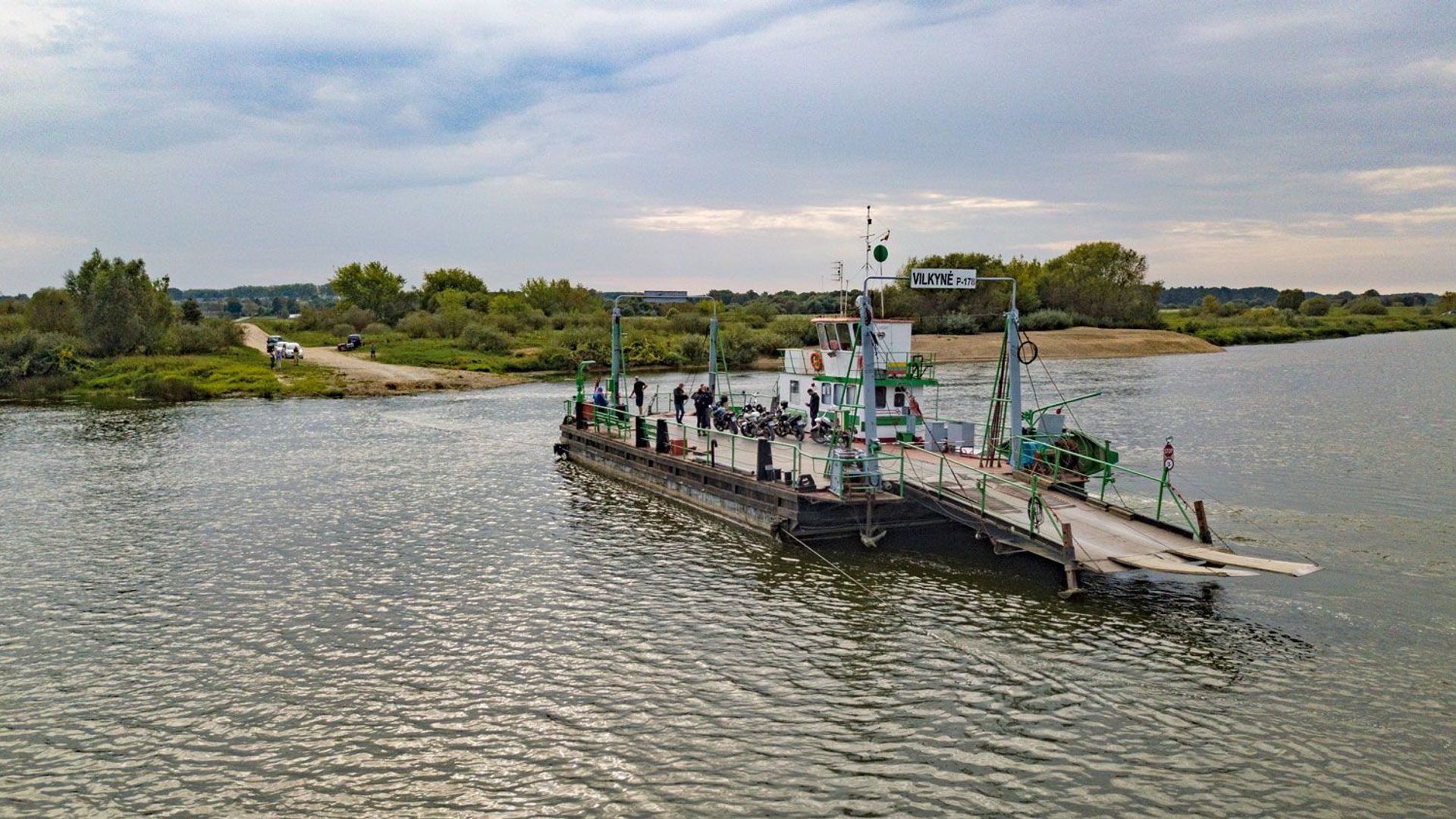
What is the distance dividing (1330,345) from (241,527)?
116 metres

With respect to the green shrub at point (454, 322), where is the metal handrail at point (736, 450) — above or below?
below

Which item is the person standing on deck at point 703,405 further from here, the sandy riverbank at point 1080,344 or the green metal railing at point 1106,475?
the sandy riverbank at point 1080,344

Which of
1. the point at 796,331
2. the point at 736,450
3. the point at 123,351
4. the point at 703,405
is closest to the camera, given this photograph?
the point at 736,450

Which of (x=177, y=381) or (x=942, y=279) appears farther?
(x=177, y=381)

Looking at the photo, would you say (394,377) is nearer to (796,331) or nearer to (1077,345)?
(796,331)

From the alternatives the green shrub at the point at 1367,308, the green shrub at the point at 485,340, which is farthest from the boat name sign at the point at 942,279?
the green shrub at the point at 1367,308

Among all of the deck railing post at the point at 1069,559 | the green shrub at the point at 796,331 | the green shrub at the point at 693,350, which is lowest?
the deck railing post at the point at 1069,559

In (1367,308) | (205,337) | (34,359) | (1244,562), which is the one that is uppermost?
(1367,308)

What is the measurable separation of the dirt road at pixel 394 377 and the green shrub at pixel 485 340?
9833 mm

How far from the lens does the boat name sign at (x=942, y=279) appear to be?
21.8 meters

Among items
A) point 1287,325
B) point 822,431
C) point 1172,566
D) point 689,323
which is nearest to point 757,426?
point 822,431

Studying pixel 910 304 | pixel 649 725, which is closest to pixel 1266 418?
pixel 649 725

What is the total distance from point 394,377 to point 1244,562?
203 feet

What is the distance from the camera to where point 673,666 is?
16125 mm
